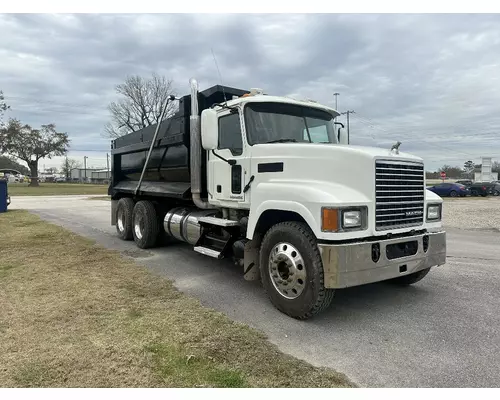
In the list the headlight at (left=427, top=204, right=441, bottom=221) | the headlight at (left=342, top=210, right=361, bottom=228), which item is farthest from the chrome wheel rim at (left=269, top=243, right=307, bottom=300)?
the headlight at (left=427, top=204, right=441, bottom=221)

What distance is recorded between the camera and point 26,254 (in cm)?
747

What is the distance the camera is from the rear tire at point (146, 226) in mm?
8102

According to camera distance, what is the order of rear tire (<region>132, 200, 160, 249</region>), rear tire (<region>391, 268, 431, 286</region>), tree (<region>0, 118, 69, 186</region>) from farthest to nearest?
tree (<region>0, 118, 69, 186</region>) → rear tire (<region>132, 200, 160, 249</region>) → rear tire (<region>391, 268, 431, 286</region>)

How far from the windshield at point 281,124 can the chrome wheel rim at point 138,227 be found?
13.7ft

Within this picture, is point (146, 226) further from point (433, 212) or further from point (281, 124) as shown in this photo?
point (433, 212)

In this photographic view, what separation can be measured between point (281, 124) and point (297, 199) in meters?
1.56

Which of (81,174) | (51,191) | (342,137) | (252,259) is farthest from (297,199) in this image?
(81,174)

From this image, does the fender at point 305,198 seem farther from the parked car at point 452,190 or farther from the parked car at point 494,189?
the parked car at point 494,189

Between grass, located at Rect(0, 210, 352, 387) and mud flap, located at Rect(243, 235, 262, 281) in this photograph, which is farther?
mud flap, located at Rect(243, 235, 262, 281)

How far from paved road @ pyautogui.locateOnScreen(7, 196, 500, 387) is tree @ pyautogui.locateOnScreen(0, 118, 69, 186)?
59.7 metres

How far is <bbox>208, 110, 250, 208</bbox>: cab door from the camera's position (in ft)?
17.3

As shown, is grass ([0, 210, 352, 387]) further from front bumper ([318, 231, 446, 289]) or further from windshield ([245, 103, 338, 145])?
windshield ([245, 103, 338, 145])

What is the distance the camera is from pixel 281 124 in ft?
17.5

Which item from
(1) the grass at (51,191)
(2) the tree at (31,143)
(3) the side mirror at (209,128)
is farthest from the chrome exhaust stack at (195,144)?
(2) the tree at (31,143)
